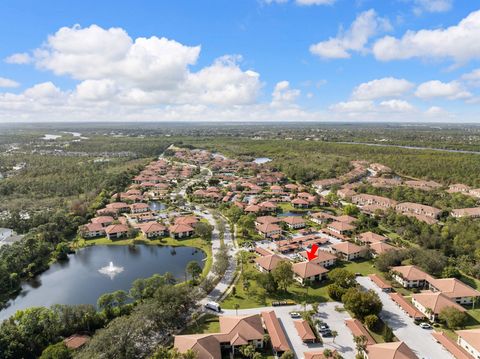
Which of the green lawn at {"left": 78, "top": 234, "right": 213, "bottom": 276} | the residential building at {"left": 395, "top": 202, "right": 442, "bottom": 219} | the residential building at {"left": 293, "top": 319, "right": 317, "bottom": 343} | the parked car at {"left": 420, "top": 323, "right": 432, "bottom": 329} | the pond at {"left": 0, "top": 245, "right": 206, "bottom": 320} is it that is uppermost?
the residential building at {"left": 395, "top": 202, "right": 442, "bottom": 219}

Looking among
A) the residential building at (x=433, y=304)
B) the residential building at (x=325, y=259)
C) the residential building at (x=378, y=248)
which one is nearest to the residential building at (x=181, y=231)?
the residential building at (x=325, y=259)

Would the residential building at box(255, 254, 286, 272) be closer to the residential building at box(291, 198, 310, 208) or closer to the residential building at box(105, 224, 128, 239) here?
the residential building at box(105, 224, 128, 239)

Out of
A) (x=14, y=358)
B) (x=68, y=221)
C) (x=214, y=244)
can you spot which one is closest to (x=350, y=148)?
(x=214, y=244)

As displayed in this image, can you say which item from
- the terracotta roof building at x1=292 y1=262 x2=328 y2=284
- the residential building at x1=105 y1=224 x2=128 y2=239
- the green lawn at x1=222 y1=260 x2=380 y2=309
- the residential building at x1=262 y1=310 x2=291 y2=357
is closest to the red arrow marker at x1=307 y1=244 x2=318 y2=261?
the terracotta roof building at x1=292 y1=262 x2=328 y2=284

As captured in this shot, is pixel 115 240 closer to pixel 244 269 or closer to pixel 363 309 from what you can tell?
pixel 244 269

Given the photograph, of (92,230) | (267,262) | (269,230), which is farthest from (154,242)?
(267,262)

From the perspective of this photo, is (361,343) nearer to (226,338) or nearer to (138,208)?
(226,338)
